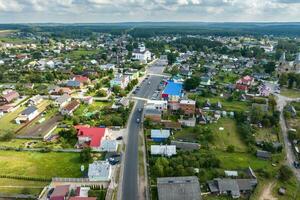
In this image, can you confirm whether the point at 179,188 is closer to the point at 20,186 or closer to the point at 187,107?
the point at 20,186

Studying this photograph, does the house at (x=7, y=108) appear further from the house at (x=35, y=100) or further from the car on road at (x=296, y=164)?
the car on road at (x=296, y=164)

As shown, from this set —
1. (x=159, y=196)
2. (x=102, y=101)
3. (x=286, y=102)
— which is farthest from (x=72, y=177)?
(x=286, y=102)

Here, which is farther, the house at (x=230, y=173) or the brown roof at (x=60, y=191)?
the house at (x=230, y=173)

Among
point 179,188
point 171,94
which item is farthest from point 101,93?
point 179,188

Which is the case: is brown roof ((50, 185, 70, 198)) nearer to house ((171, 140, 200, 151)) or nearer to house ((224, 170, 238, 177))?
house ((171, 140, 200, 151))

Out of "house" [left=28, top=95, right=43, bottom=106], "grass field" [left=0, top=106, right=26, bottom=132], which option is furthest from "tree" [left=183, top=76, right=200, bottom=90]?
"grass field" [left=0, top=106, right=26, bottom=132]

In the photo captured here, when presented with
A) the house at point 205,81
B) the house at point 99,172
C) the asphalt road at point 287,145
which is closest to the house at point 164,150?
the house at point 99,172

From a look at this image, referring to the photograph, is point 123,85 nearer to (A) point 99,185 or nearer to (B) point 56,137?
(B) point 56,137
